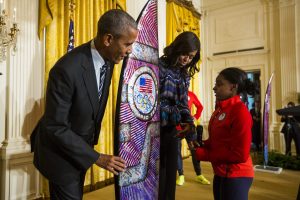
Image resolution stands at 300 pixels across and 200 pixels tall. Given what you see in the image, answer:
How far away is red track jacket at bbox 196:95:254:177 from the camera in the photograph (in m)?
1.42

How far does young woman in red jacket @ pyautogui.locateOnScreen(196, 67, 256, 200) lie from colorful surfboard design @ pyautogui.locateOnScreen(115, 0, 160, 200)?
0.33 m

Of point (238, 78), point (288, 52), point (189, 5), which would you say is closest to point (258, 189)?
point (238, 78)

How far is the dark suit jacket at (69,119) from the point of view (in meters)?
0.99

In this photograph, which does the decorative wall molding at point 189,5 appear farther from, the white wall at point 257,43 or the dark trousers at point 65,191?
the dark trousers at point 65,191

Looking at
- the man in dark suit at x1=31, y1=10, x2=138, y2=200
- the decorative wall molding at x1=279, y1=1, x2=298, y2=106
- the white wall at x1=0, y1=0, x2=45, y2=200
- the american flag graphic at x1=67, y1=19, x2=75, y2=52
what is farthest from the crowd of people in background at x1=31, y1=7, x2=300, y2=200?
the decorative wall molding at x1=279, y1=1, x2=298, y2=106

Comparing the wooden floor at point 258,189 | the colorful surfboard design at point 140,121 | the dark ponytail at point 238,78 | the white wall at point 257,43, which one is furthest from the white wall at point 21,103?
the white wall at point 257,43

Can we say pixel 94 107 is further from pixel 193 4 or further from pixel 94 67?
pixel 193 4

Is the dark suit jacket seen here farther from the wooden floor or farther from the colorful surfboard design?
the wooden floor

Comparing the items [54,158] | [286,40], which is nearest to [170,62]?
[54,158]

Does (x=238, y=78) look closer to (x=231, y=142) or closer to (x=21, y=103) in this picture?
(x=231, y=142)

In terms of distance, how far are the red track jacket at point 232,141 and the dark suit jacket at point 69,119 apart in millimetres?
730

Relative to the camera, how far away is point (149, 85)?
172 centimetres

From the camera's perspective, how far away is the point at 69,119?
1076 millimetres

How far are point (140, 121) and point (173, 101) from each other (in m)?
0.25
